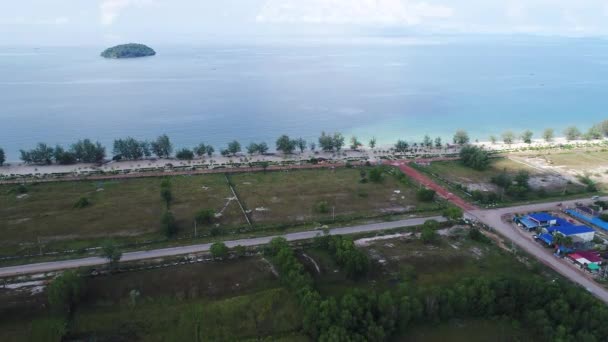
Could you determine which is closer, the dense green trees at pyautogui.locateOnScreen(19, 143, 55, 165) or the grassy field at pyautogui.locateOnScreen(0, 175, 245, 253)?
the grassy field at pyautogui.locateOnScreen(0, 175, 245, 253)

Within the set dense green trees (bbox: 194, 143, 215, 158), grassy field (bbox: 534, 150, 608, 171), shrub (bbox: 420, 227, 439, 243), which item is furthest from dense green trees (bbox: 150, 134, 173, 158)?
grassy field (bbox: 534, 150, 608, 171)

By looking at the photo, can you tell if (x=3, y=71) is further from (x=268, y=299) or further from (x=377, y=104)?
(x=268, y=299)

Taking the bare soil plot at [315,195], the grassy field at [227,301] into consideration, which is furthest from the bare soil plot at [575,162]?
the grassy field at [227,301]

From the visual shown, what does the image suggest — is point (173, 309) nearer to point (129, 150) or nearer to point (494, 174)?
point (129, 150)

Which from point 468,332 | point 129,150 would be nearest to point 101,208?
point 129,150

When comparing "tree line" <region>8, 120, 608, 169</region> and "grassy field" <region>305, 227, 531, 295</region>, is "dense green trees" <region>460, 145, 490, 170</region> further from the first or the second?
"grassy field" <region>305, 227, 531, 295</region>

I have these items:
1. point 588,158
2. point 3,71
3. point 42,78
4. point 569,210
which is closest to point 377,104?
point 588,158
